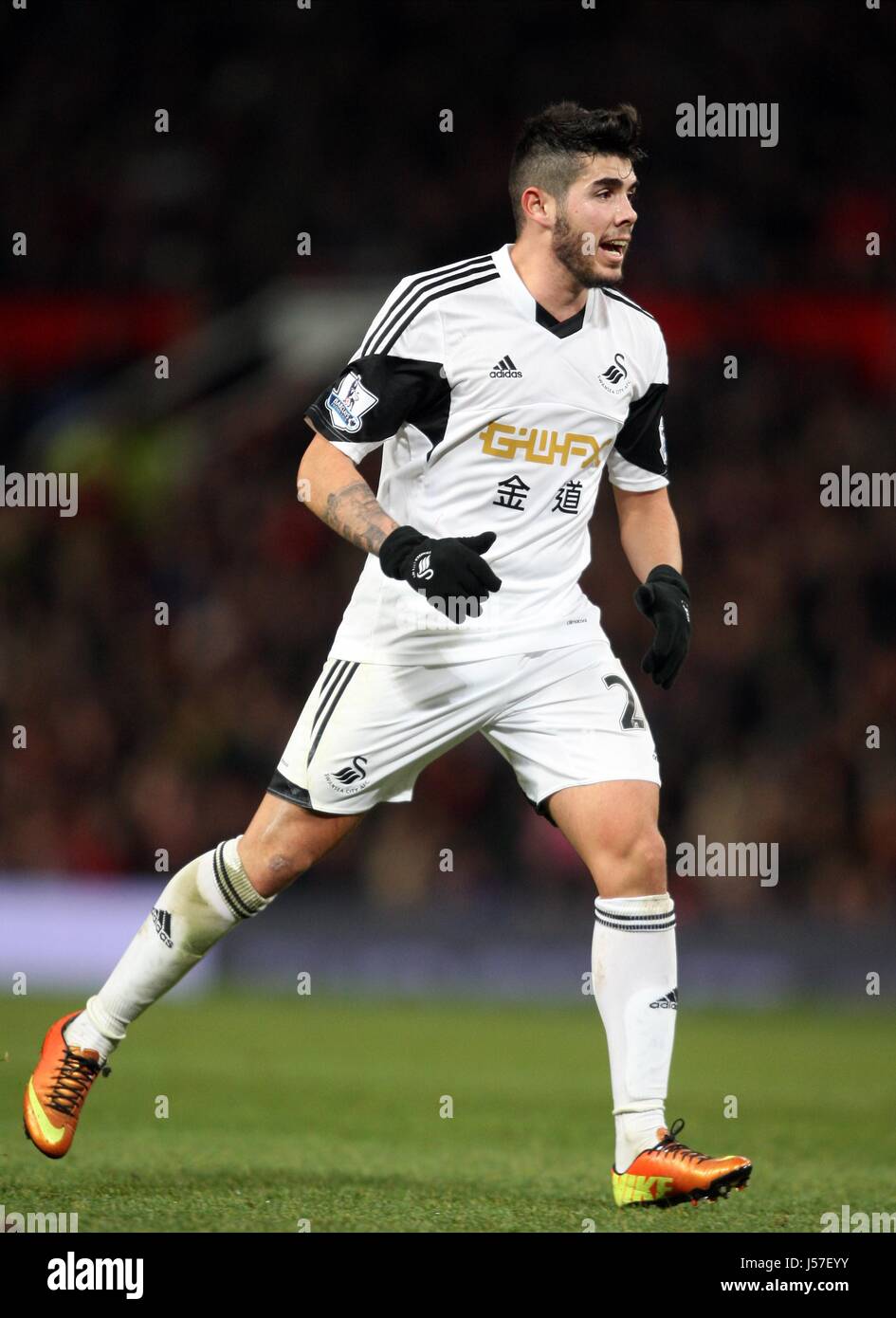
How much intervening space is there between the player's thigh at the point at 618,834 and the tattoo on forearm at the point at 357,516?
817mm

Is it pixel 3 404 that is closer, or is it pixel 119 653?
pixel 119 653

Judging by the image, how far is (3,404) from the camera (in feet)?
56.9

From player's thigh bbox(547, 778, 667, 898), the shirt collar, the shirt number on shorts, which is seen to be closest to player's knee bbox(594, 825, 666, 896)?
player's thigh bbox(547, 778, 667, 898)

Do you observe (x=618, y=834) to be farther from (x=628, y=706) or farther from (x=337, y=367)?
(x=337, y=367)

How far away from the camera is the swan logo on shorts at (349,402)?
4.86 meters

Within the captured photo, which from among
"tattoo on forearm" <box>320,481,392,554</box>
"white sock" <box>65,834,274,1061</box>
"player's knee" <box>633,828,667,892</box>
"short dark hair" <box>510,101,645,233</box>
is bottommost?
"white sock" <box>65,834,274,1061</box>

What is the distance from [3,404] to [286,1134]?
12111 millimetres

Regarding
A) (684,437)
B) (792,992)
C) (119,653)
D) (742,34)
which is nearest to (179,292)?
(119,653)

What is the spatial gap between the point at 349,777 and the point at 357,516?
0.70 metres

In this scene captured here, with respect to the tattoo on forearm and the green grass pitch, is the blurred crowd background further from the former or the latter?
the tattoo on forearm

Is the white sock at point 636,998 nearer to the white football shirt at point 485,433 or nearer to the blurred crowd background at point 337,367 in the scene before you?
the white football shirt at point 485,433

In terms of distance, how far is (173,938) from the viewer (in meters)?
5.12

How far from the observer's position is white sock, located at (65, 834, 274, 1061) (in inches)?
199

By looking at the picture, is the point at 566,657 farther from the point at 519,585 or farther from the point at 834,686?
the point at 834,686
